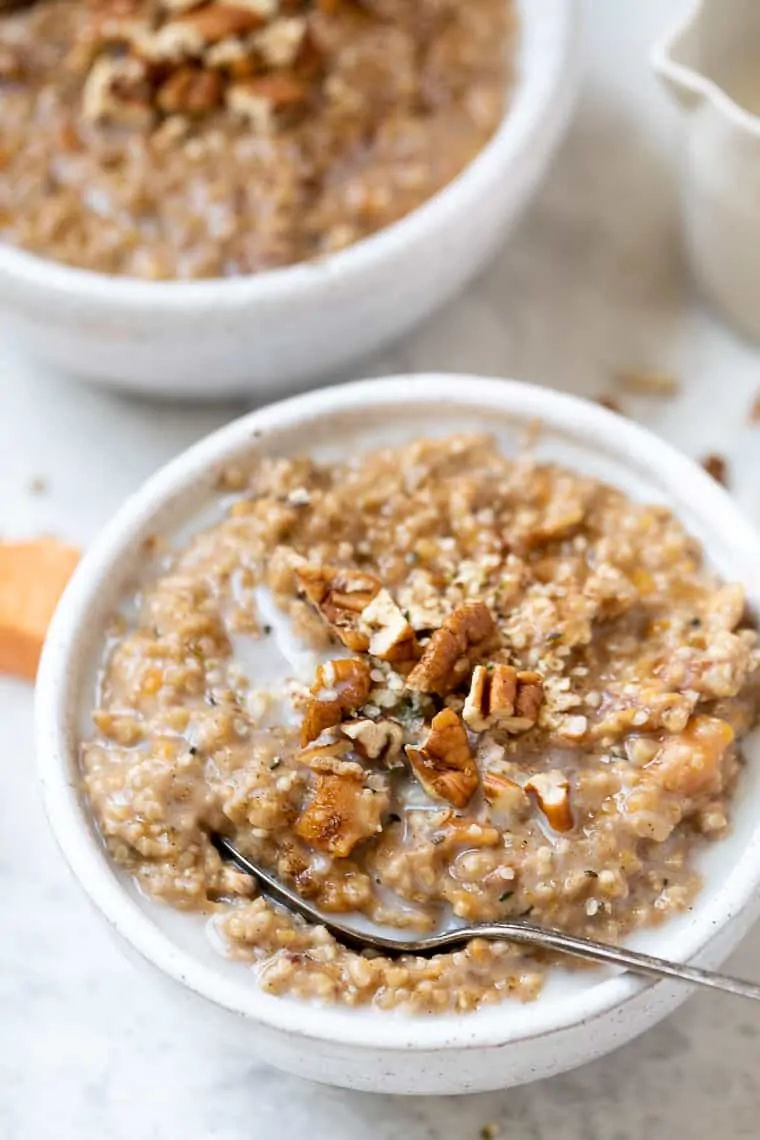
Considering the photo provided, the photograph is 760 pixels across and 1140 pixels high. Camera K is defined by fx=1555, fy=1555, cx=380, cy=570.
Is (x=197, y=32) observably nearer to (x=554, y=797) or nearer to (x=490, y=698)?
(x=490, y=698)

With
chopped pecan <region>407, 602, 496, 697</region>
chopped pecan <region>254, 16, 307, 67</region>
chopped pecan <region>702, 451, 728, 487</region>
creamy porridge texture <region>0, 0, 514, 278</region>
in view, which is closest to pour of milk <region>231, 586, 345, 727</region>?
chopped pecan <region>407, 602, 496, 697</region>

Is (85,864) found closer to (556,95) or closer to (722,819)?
(722,819)

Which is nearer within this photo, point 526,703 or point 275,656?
point 526,703

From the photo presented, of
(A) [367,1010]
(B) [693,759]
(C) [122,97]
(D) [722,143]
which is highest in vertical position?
(D) [722,143]

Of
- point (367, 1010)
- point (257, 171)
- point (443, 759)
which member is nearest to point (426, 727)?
point (443, 759)

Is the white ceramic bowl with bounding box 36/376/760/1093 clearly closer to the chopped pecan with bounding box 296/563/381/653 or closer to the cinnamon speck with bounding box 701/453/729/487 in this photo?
the chopped pecan with bounding box 296/563/381/653

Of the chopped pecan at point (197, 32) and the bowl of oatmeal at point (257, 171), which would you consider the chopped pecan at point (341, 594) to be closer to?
the bowl of oatmeal at point (257, 171)
